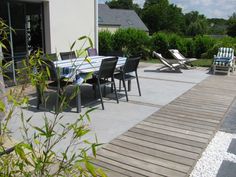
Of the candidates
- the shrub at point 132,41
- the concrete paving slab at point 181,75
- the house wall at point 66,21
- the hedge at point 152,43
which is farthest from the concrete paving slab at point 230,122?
the shrub at point 132,41

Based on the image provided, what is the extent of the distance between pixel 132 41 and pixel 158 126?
10271mm

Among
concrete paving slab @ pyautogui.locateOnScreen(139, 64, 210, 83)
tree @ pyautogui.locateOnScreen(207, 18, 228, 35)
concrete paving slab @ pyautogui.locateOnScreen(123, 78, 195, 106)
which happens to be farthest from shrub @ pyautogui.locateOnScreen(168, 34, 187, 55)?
tree @ pyautogui.locateOnScreen(207, 18, 228, 35)

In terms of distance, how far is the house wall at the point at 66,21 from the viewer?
25.7 feet

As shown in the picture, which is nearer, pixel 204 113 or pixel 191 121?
pixel 191 121

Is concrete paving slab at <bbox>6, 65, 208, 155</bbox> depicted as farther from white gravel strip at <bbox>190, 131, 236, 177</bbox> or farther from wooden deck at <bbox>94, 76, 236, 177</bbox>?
white gravel strip at <bbox>190, 131, 236, 177</bbox>

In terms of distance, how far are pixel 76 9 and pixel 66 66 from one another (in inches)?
170

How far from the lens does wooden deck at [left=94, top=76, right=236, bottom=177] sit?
2967 millimetres

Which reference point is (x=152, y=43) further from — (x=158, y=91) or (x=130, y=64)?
(x=130, y=64)

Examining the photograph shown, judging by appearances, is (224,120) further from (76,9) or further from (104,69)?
(76,9)

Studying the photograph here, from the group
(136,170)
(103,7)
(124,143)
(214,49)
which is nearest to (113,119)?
(124,143)

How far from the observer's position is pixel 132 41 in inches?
553

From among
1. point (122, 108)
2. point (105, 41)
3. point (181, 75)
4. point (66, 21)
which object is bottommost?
point (122, 108)

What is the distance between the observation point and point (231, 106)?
5.50 meters

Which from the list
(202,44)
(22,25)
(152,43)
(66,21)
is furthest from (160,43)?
(22,25)
